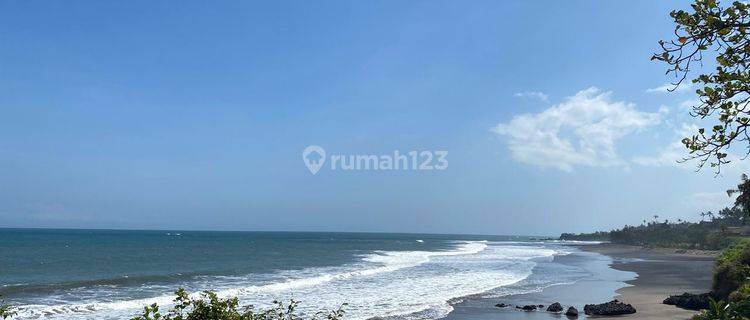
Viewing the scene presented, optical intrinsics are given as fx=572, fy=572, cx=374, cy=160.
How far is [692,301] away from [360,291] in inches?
530

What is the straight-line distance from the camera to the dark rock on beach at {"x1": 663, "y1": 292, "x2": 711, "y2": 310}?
20.0 metres

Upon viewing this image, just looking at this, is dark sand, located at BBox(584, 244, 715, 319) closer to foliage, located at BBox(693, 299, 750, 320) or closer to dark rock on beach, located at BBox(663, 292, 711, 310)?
dark rock on beach, located at BBox(663, 292, 711, 310)

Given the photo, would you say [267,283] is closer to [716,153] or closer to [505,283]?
[505,283]

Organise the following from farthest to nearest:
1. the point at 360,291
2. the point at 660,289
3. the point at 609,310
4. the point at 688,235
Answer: the point at 688,235 → the point at 660,289 → the point at 360,291 → the point at 609,310

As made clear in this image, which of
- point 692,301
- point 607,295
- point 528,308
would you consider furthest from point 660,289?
point 528,308

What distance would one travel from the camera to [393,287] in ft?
92.2

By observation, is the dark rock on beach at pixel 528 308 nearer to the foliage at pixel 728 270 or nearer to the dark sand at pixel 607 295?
the dark sand at pixel 607 295

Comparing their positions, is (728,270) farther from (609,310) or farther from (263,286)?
(263,286)

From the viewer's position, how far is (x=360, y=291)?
1041 inches

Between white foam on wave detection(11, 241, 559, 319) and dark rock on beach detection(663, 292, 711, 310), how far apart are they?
834 centimetres

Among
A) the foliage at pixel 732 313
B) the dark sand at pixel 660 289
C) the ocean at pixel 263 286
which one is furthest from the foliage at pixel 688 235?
the foliage at pixel 732 313

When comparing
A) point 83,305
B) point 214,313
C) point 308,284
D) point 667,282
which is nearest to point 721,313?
point 214,313

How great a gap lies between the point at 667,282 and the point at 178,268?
1274 inches

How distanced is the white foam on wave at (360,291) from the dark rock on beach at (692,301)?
27.4ft
